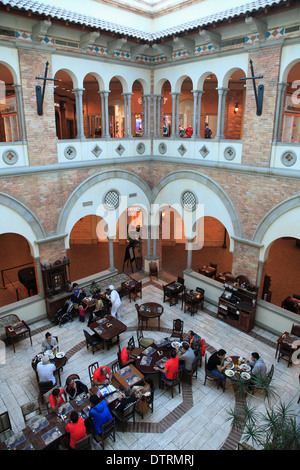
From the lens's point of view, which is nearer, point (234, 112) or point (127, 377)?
point (127, 377)

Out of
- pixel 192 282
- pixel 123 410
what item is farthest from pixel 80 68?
pixel 123 410

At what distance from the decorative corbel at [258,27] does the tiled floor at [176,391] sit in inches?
384

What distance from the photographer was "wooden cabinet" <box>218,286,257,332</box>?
12.2m

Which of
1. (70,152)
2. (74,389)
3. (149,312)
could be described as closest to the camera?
(74,389)

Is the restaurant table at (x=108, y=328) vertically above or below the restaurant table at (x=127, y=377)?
above

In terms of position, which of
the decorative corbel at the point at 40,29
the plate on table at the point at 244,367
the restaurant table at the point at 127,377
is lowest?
the plate on table at the point at 244,367

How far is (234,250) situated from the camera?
13133mm

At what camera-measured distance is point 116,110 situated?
21188 millimetres

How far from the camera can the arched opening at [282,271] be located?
49.4ft

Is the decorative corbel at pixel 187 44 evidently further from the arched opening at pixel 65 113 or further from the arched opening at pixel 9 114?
the arched opening at pixel 65 113

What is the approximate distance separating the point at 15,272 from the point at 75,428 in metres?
12.0

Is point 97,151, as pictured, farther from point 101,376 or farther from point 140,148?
point 101,376

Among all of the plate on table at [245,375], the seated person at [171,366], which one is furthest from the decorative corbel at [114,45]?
the plate on table at [245,375]

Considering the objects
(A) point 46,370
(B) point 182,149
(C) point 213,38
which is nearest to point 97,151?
(B) point 182,149
